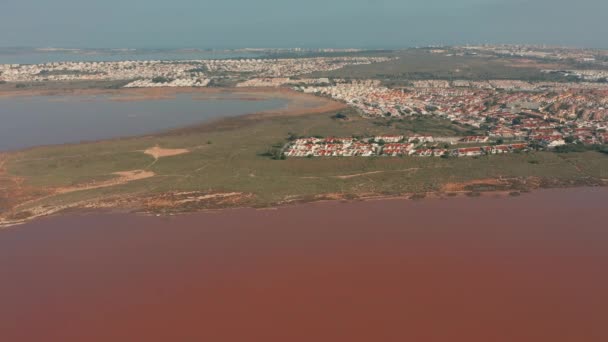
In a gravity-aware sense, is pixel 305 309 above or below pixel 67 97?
below

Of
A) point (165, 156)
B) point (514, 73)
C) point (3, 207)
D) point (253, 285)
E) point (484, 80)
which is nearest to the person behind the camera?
point (253, 285)

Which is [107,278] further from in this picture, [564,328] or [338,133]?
[338,133]

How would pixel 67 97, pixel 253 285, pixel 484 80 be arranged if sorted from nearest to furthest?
A: 1. pixel 253 285
2. pixel 67 97
3. pixel 484 80

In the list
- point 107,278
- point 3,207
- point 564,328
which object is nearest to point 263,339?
point 107,278

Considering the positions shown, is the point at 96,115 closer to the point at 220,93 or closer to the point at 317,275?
the point at 220,93

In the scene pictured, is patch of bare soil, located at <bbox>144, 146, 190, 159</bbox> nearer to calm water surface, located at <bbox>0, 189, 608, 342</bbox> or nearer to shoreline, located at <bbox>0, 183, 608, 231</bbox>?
shoreline, located at <bbox>0, 183, 608, 231</bbox>

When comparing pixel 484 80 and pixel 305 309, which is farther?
pixel 484 80

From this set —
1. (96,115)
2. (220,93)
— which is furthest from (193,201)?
(220,93)

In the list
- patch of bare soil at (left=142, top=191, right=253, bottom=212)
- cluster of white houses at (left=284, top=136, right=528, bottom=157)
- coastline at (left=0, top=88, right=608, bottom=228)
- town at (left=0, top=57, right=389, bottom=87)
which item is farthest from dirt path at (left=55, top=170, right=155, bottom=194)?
town at (left=0, top=57, right=389, bottom=87)

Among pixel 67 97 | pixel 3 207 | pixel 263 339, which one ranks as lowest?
pixel 263 339
